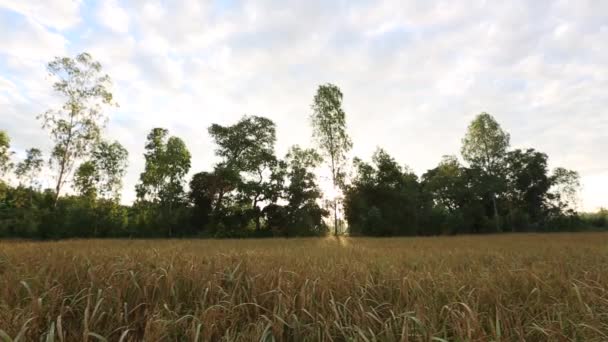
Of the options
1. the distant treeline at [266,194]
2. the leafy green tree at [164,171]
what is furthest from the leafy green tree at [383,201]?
the leafy green tree at [164,171]

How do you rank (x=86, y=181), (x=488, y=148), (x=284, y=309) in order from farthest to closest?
(x=488, y=148) < (x=86, y=181) < (x=284, y=309)

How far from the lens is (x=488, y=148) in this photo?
1683 inches

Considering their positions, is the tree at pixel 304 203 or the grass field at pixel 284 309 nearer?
the grass field at pixel 284 309

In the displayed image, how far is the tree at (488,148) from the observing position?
139 ft

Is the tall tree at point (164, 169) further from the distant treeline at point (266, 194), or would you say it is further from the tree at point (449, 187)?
the tree at point (449, 187)

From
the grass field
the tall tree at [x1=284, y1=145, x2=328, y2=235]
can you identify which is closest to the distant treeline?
the tall tree at [x1=284, y1=145, x2=328, y2=235]

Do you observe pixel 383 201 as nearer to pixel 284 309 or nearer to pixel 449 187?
pixel 449 187

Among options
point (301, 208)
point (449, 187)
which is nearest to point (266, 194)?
point (301, 208)

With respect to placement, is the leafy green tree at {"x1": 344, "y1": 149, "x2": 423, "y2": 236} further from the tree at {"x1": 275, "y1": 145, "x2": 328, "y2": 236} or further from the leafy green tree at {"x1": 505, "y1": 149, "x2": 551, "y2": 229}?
the leafy green tree at {"x1": 505, "y1": 149, "x2": 551, "y2": 229}

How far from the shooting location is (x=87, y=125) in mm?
27672

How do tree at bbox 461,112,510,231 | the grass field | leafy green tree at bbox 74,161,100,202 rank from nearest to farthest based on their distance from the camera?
the grass field < leafy green tree at bbox 74,161,100,202 < tree at bbox 461,112,510,231

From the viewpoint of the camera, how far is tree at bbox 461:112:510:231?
42344 mm

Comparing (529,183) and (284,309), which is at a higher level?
(529,183)

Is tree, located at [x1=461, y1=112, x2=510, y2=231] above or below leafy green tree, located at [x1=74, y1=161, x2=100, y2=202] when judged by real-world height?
above
